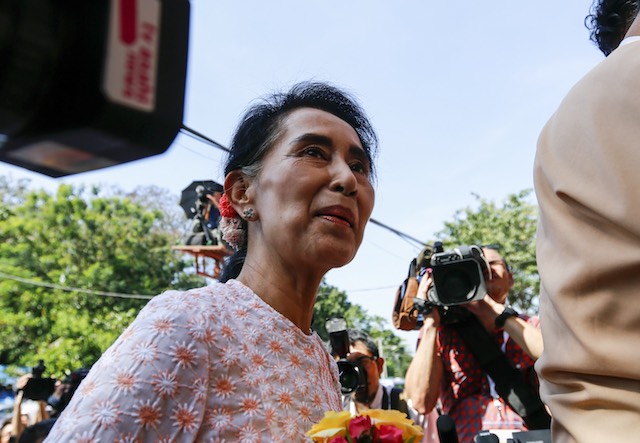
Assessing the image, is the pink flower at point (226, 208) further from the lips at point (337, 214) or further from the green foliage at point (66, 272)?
the green foliage at point (66, 272)

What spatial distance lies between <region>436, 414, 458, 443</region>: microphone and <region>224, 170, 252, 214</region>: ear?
83cm

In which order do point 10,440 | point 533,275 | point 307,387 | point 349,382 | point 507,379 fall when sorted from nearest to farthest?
point 307,387 < point 507,379 < point 349,382 < point 10,440 < point 533,275

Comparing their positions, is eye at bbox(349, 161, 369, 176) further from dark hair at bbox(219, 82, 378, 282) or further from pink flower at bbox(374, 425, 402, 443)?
pink flower at bbox(374, 425, 402, 443)

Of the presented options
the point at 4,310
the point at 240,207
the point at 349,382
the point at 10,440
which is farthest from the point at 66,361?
the point at 240,207

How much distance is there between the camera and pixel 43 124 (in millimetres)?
469

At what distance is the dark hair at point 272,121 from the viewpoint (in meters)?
1.82

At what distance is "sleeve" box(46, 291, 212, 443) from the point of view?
105 centimetres

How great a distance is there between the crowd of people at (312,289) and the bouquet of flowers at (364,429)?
0.32ft

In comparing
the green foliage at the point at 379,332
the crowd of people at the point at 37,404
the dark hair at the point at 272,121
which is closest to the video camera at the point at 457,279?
the dark hair at the point at 272,121

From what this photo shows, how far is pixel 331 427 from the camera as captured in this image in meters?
1.22

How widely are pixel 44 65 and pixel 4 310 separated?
76.3 feet

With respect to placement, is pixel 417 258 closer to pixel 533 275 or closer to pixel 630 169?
pixel 630 169

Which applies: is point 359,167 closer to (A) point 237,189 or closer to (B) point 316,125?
(B) point 316,125

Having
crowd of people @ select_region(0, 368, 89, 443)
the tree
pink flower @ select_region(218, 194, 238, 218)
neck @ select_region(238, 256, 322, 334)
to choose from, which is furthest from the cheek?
the tree
